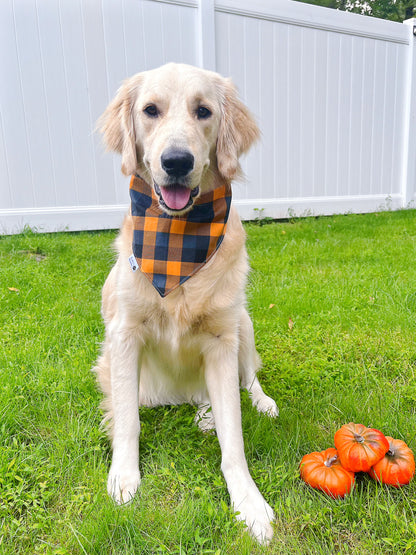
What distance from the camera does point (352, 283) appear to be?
362cm

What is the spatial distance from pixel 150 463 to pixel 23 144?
14.5ft

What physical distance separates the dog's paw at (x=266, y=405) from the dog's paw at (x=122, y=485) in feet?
2.16

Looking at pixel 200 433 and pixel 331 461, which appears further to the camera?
pixel 200 433

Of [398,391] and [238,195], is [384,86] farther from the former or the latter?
[398,391]

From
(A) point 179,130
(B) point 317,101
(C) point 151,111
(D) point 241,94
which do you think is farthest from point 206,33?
(A) point 179,130

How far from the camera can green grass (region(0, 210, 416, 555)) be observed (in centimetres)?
132

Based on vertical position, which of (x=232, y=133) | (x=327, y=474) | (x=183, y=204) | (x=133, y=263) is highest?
(x=232, y=133)

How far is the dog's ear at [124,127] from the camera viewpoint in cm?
184

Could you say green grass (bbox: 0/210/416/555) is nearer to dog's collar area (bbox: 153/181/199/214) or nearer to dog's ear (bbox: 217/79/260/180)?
dog's collar area (bbox: 153/181/199/214)

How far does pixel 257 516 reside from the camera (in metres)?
1.43

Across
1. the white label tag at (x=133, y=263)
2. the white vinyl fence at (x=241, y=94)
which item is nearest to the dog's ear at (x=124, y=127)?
the white label tag at (x=133, y=263)

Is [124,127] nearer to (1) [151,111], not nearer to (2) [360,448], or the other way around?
(1) [151,111]

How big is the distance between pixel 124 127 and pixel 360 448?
1531 mm

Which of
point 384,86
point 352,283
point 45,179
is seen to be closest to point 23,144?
point 45,179
